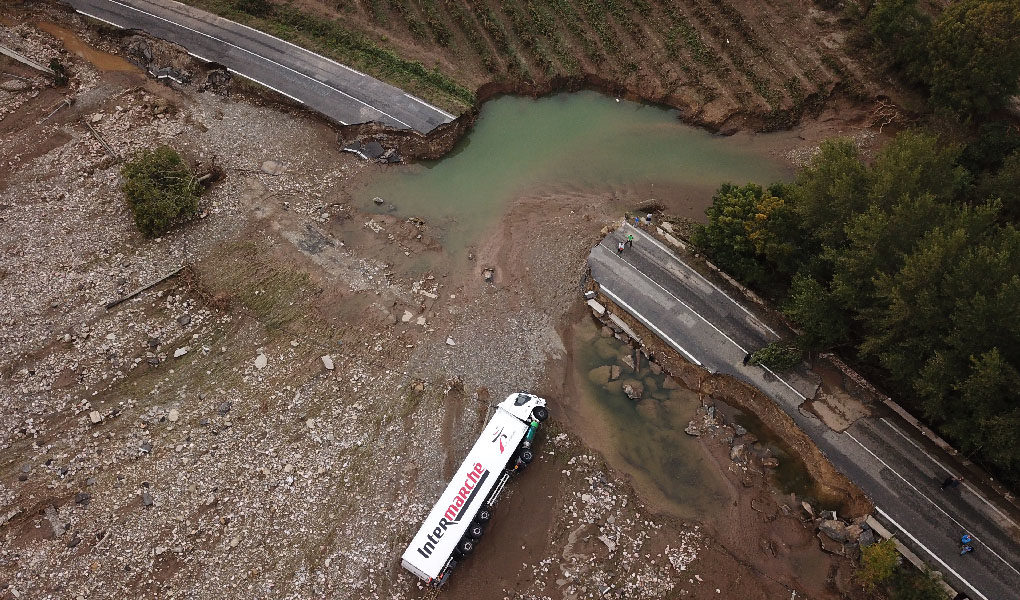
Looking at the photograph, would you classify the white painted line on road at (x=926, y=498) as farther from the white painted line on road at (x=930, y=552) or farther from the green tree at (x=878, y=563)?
the green tree at (x=878, y=563)

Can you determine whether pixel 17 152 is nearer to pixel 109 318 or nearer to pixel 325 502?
pixel 109 318

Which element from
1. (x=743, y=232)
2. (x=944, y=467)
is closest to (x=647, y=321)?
(x=743, y=232)

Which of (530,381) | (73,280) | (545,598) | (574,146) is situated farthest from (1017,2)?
(73,280)

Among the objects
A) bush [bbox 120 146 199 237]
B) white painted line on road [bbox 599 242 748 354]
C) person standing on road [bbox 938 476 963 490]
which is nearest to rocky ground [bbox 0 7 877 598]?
bush [bbox 120 146 199 237]

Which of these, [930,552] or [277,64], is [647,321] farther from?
[277,64]

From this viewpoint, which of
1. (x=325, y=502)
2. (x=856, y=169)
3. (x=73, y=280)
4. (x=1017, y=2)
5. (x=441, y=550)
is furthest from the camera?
(x=1017, y=2)

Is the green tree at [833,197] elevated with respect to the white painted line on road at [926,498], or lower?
elevated

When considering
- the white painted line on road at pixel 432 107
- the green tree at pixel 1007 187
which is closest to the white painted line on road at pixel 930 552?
the green tree at pixel 1007 187
